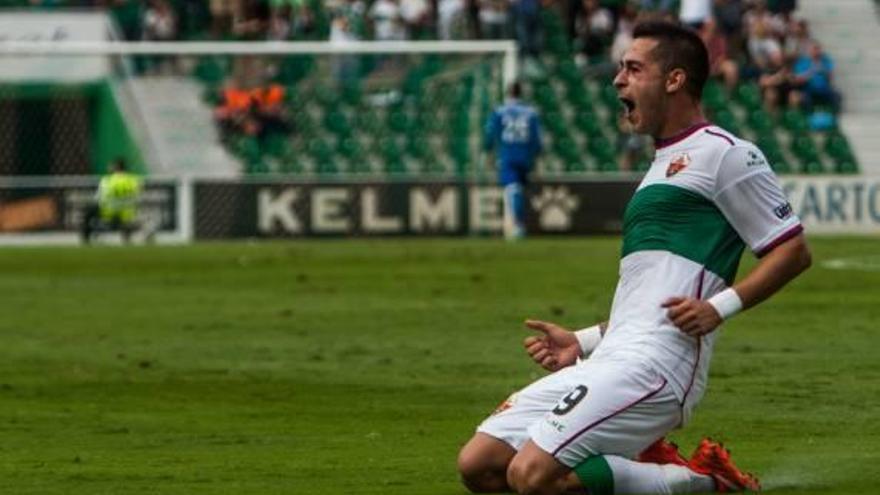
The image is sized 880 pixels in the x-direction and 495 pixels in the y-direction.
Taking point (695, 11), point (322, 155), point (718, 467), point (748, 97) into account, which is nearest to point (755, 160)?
point (718, 467)

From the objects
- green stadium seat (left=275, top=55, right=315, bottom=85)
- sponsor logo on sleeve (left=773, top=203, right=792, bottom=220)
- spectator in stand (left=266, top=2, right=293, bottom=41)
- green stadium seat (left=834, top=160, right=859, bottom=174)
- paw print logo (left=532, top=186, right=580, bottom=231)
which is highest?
sponsor logo on sleeve (left=773, top=203, right=792, bottom=220)

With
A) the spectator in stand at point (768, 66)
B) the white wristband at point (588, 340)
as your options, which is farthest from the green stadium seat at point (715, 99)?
the white wristband at point (588, 340)

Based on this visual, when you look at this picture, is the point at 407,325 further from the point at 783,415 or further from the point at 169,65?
the point at 169,65

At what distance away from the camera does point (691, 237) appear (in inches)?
346

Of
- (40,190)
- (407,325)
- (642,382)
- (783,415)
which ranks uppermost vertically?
(642,382)

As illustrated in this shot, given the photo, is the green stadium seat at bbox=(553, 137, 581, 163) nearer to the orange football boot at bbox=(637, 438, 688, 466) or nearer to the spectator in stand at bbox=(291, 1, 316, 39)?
the spectator in stand at bbox=(291, 1, 316, 39)

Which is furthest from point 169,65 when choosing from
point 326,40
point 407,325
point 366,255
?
point 407,325

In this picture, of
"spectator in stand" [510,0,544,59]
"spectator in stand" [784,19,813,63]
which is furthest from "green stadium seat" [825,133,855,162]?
"spectator in stand" [510,0,544,59]

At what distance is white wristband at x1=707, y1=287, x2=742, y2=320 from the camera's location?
848cm

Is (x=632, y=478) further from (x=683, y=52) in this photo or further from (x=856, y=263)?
(x=856, y=263)

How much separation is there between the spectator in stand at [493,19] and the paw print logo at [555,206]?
12.9 ft

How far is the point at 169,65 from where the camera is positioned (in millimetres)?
37812

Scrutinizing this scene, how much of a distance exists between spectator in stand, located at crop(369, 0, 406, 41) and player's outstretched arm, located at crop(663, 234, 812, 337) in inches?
1225

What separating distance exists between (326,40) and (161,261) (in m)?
11.3
